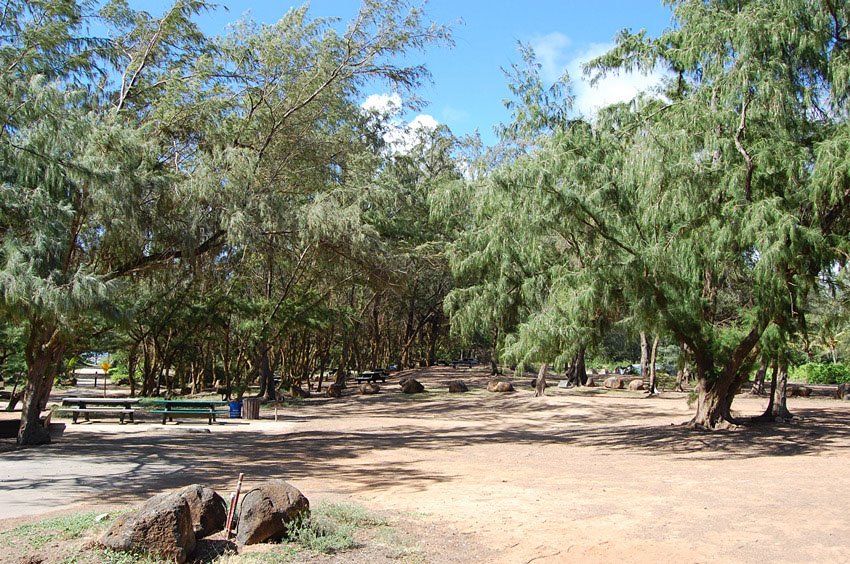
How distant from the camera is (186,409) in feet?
64.6

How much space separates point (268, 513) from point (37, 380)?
30.3 feet

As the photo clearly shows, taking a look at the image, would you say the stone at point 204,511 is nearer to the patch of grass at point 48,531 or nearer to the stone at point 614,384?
the patch of grass at point 48,531

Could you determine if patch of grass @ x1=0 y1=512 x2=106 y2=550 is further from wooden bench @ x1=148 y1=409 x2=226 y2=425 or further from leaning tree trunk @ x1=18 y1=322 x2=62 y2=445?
wooden bench @ x1=148 y1=409 x2=226 y2=425

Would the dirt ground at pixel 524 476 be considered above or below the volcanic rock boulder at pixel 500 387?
below

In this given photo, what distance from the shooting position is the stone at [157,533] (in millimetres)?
5648

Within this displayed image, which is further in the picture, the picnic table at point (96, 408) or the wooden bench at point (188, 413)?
the wooden bench at point (188, 413)

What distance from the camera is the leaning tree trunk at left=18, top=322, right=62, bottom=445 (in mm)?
13438

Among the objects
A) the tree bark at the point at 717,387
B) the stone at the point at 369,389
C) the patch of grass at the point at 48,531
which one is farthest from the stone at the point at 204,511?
the stone at the point at 369,389

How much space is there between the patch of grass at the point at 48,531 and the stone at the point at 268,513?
1.37m

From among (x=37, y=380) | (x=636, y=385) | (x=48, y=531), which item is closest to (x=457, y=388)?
(x=636, y=385)

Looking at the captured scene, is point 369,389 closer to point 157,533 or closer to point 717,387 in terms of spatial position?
point 717,387

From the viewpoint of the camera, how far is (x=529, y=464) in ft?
42.8

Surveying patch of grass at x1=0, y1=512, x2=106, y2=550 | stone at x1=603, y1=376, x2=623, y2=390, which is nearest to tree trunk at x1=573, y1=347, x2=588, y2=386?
stone at x1=603, y1=376, x2=623, y2=390

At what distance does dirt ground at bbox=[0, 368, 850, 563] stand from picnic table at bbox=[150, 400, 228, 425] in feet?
1.66
